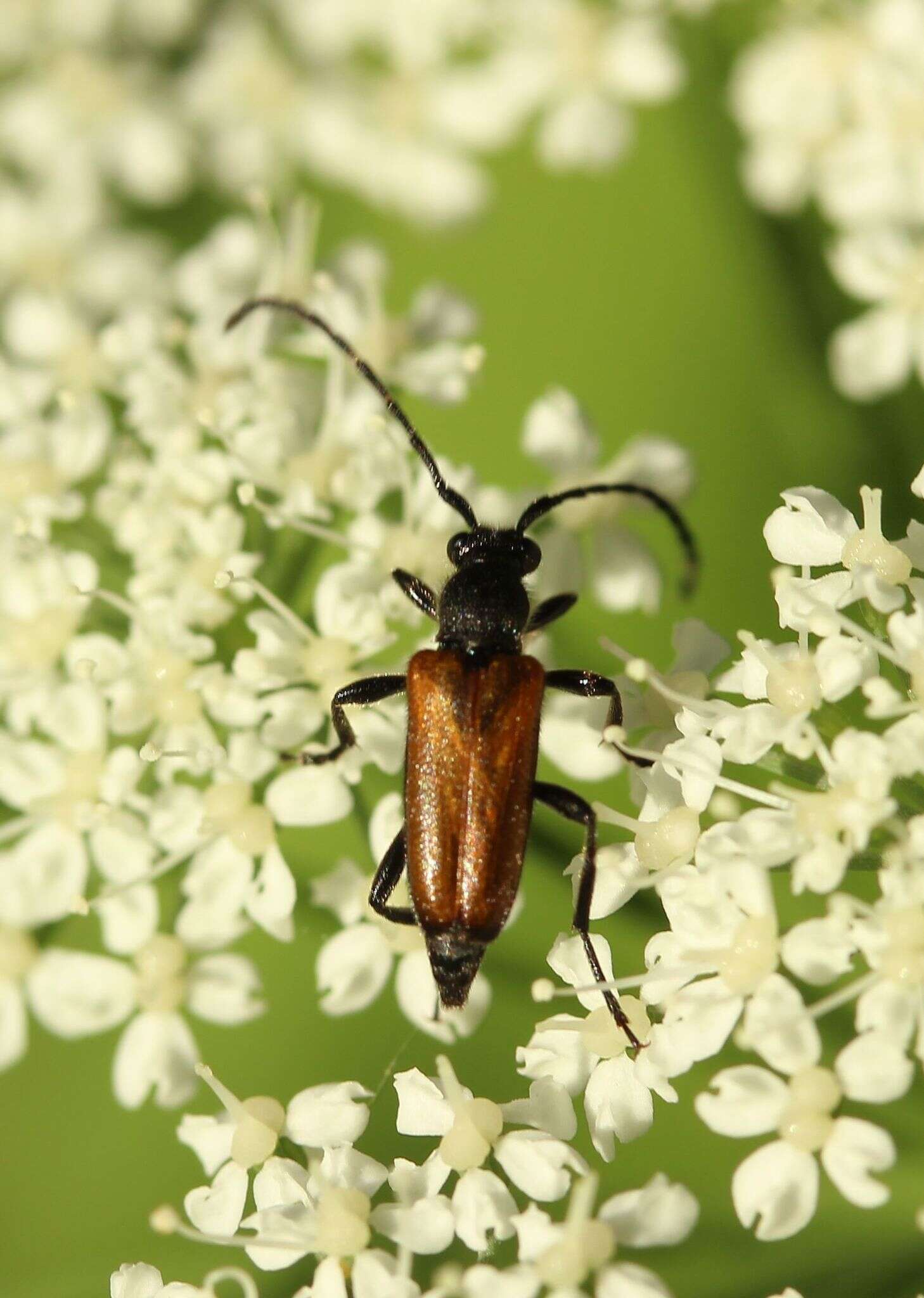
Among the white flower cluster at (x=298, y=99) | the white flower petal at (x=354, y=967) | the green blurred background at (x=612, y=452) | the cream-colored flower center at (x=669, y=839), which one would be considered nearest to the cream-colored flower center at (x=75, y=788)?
the green blurred background at (x=612, y=452)

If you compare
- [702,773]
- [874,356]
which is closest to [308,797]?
[702,773]

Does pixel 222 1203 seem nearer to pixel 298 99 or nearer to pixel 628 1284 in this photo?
pixel 628 1284

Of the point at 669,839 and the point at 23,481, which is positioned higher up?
the point at 23,481

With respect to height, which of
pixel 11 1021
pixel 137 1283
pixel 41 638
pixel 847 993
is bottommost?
pixel 137 1283

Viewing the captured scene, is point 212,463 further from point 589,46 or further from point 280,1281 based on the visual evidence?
point 589,46

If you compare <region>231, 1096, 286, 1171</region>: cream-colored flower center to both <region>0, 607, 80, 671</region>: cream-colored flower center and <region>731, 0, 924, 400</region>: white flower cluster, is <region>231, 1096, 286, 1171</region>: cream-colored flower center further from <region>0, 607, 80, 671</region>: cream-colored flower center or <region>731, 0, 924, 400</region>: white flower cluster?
<region>731, 0, 924, 400</region>: white flower cluster

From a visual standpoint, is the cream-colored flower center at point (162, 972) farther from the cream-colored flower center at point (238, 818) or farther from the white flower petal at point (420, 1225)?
the white flower petal at point (420, 1225)

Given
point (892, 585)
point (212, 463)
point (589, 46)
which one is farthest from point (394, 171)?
point (892, 585)
